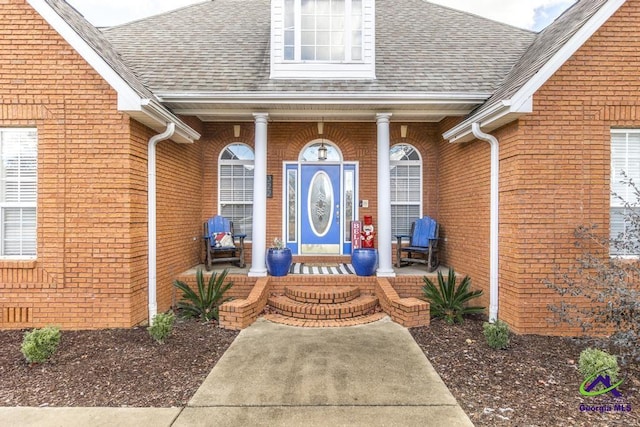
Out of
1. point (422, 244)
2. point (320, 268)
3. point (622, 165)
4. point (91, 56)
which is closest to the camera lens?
point (91, 56)

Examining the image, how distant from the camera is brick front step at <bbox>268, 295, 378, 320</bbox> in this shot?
530cm

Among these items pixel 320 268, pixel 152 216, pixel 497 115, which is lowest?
pixel 320 268

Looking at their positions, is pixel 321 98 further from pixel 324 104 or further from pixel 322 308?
pixel 322 308

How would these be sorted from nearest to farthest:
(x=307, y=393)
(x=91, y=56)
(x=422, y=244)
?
(x=307, y=393) < (x=91, y=56) < (x=422, y=244)

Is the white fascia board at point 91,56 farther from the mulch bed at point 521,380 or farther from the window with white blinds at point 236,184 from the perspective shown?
the mulch bed at point 521,380

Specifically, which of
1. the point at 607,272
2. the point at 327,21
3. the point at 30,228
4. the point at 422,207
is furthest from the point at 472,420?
the point at 327,21

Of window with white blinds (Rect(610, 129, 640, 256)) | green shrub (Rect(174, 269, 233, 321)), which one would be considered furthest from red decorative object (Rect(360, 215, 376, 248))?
window with white blinds (Rect(610, 129, 640, 256))

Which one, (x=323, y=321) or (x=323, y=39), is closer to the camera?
(x=323, y=321)

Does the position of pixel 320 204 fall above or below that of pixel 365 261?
A: above

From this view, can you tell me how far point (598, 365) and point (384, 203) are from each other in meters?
3.74

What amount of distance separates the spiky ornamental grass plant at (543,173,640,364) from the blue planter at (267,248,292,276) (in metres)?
4.00

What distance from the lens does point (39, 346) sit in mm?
3676

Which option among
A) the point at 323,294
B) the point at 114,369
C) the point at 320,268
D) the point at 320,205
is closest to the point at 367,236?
the point at 320,268

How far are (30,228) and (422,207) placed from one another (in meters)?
7.25
